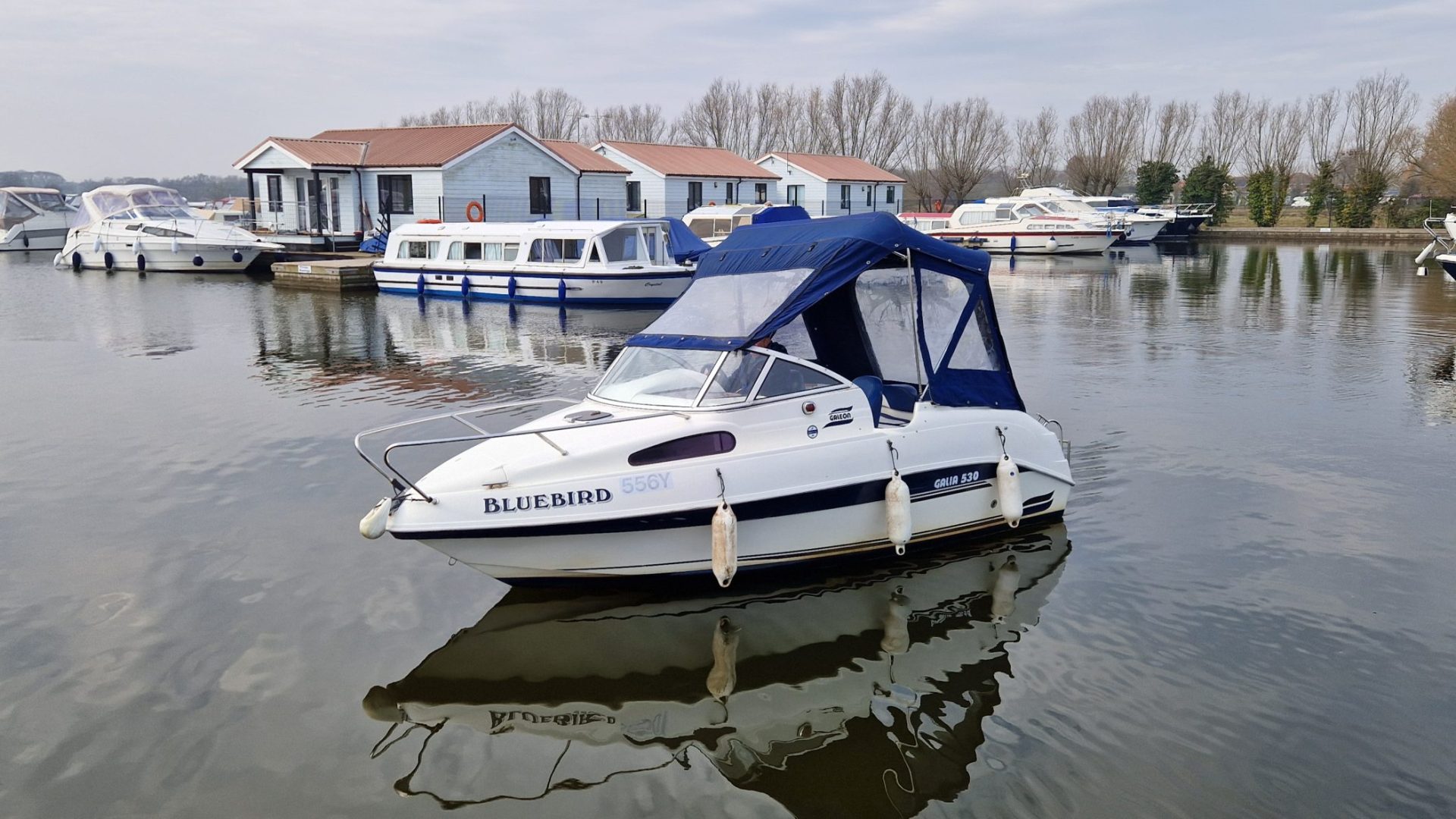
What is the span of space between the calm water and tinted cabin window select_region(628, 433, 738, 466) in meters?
1.24

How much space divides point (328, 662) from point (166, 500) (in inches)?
179

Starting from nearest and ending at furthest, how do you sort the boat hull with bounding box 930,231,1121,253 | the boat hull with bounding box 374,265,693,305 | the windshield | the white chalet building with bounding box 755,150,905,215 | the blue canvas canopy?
the windshield, the blue canvas canopy, the boat hull with bounding box 374,265,693,305, the boat hull with bounding box 930,231,1121,253, the white chalet building with bounding box 755,150,905,215

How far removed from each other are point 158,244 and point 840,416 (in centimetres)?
3657

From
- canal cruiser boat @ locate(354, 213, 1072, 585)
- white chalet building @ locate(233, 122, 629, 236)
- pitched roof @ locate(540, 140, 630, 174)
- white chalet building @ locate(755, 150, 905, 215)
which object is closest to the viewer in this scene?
canal cruiser boat @ locate(354, 213, 1072, 585)

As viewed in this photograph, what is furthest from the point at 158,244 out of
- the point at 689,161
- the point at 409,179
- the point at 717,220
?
the point at 689,161

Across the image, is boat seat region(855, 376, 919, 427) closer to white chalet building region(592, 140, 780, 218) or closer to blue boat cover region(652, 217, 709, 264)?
blue boat cover region(652, 217, 709, 264)

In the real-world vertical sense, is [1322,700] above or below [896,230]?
below

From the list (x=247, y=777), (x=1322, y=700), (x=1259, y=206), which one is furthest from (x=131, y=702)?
(x=1259, y=206)

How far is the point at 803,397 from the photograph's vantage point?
28.9 feet

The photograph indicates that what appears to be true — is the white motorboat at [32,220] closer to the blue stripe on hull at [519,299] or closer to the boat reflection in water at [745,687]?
the blue stripe on hull at [519,299]

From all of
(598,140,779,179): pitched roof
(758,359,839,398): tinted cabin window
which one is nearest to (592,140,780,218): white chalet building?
(598,140,779,179): pitched roof

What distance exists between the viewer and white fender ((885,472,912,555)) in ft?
28.8

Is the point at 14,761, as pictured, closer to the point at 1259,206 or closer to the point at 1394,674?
the point at 1394,674

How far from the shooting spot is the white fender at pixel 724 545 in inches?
317
